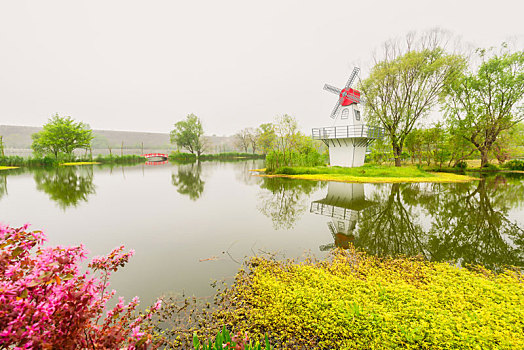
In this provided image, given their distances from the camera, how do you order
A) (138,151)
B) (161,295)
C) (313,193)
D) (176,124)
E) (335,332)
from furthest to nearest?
1. (138,151)
2. (176,124)
3. (313,193)
4. (161,295)
5. (335,332)

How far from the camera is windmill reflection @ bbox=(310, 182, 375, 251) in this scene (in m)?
6.24

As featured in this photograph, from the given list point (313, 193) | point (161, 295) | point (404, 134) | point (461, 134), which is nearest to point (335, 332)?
point (161, 295)

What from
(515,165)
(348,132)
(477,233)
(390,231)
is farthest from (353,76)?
(515,165)

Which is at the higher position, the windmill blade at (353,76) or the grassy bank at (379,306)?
the windmill blade at (353,76)

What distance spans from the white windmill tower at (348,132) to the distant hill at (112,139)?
155 feet

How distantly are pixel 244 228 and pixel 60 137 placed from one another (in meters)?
48.1

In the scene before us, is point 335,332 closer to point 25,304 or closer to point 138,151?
point 25,304

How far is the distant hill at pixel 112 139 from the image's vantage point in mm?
56875

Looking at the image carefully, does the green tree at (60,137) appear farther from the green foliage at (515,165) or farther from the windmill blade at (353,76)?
the green foliage at (515,165)

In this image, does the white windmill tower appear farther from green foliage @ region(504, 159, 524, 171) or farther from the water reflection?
green foliage @ region(504, 159, 524, 171)

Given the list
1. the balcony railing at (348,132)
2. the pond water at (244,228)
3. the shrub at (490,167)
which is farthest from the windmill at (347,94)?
the shrub at (490,167)

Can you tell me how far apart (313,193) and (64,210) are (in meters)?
13.2

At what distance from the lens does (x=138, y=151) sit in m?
64.5

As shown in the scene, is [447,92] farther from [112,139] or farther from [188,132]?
[112,139]
